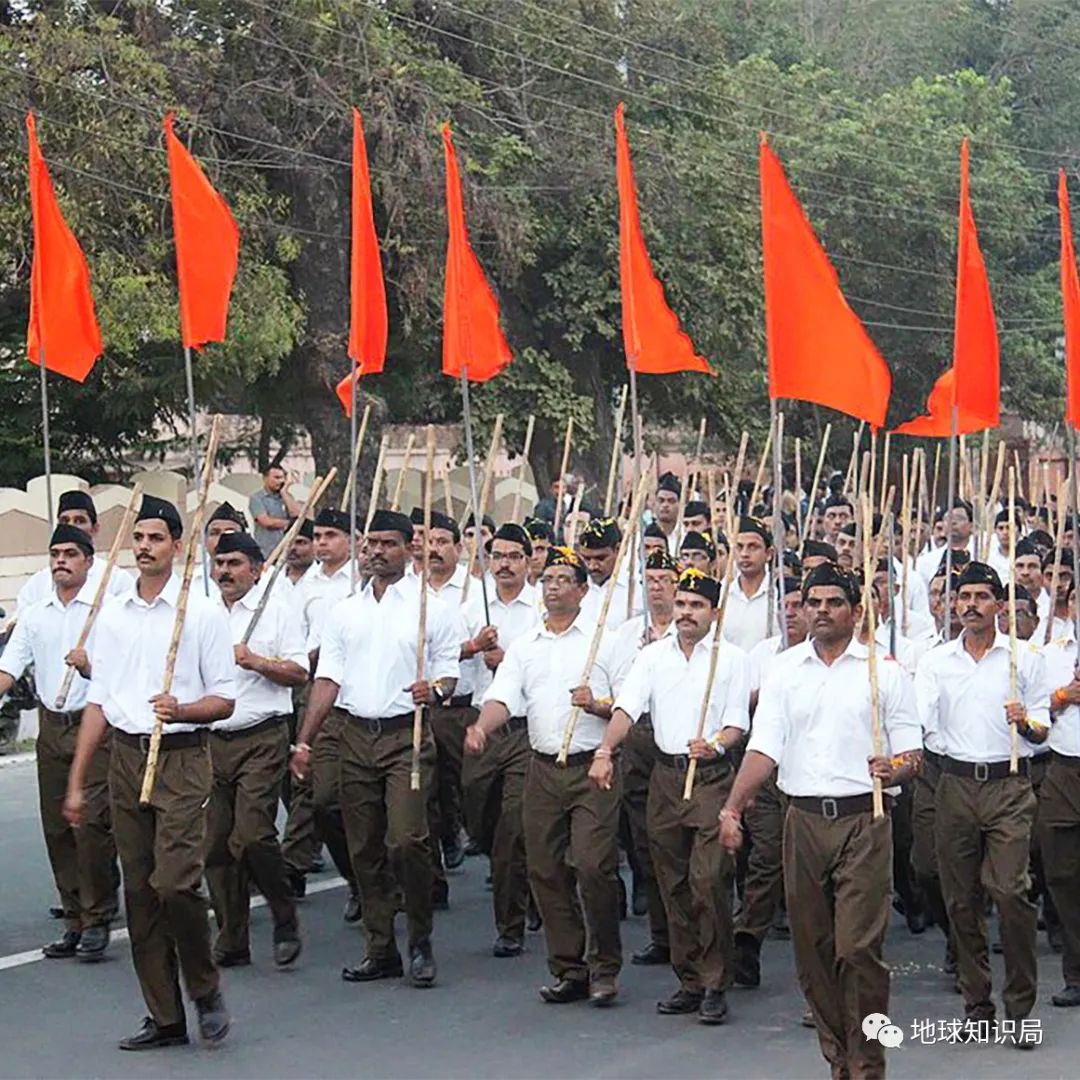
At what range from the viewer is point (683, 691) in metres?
9.42

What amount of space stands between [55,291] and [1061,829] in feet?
20.6

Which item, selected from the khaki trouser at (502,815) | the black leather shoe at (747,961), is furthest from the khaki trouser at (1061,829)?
the khaki trouser at (502,815)

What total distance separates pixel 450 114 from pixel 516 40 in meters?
3.19

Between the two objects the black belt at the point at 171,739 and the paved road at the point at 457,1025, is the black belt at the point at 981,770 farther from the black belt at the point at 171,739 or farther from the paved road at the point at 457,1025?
the black belt at the point at 171,739

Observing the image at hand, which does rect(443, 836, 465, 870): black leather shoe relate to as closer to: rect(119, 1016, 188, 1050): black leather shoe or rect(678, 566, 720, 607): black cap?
rect(678, 566, 720, 607): black cap

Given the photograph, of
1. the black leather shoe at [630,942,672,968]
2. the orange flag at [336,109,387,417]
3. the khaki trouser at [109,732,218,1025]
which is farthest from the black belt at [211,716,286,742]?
the orange flag at [336,109,387,417]

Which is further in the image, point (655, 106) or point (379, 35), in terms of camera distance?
point (655, 106)

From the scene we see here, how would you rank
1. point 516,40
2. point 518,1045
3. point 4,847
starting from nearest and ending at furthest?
1. point 518,1045
2. point 4,847
3. point 516,40

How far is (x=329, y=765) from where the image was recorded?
10.7 m

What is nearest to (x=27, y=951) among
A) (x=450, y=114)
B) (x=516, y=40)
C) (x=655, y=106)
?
(x=450, y=114)

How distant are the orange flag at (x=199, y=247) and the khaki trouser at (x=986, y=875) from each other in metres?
4.99

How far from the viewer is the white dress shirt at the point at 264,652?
1033cm

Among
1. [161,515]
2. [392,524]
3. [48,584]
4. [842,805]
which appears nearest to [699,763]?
[842,805]

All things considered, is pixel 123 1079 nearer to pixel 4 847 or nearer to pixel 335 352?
pixel 4 847
